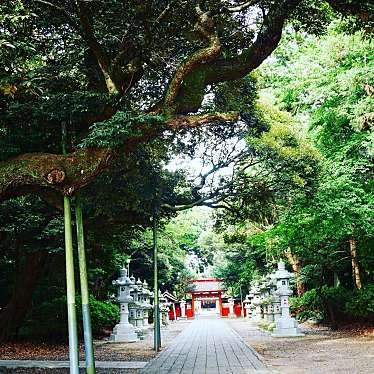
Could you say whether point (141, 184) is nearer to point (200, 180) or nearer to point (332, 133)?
point (200, 180)

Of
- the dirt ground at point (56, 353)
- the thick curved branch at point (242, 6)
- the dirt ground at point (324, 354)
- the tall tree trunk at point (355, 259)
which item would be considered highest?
the thick curved branch at point (242, 6)

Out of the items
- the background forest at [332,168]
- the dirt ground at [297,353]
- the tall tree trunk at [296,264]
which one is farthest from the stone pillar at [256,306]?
the dirt ground at [297,353]

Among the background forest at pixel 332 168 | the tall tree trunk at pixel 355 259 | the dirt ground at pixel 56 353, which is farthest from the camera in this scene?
the tall tree trunk at pixel 355 259

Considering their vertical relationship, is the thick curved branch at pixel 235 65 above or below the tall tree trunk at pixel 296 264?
above

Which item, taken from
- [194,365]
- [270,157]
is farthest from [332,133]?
[194,365]

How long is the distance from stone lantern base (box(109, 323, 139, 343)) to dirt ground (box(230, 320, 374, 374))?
473 centimetres

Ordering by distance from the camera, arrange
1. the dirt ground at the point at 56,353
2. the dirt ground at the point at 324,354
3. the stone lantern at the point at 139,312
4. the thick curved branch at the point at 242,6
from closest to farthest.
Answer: the thick curved branch at the point at 242,6 → the dirt ground at the point at 324,354 → the dirt ground at the point at 56,353 → the stone lantern at the point at 139,312

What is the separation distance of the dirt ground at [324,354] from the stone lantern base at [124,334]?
186 inches

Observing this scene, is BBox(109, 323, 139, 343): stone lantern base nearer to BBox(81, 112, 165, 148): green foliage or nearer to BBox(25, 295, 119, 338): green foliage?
BBox(25, 295, 119, 338): green foliage

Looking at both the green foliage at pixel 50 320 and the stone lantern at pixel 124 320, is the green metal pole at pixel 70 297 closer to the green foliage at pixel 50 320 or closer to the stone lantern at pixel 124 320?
the green foliage at pixel 50 320

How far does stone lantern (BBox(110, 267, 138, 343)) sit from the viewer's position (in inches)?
691

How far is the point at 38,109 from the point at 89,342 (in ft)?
10.7

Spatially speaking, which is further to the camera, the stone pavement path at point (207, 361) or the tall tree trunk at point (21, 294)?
the tall tree trunk at point (21, 294)

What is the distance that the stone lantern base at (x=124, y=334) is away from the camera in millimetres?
17484
